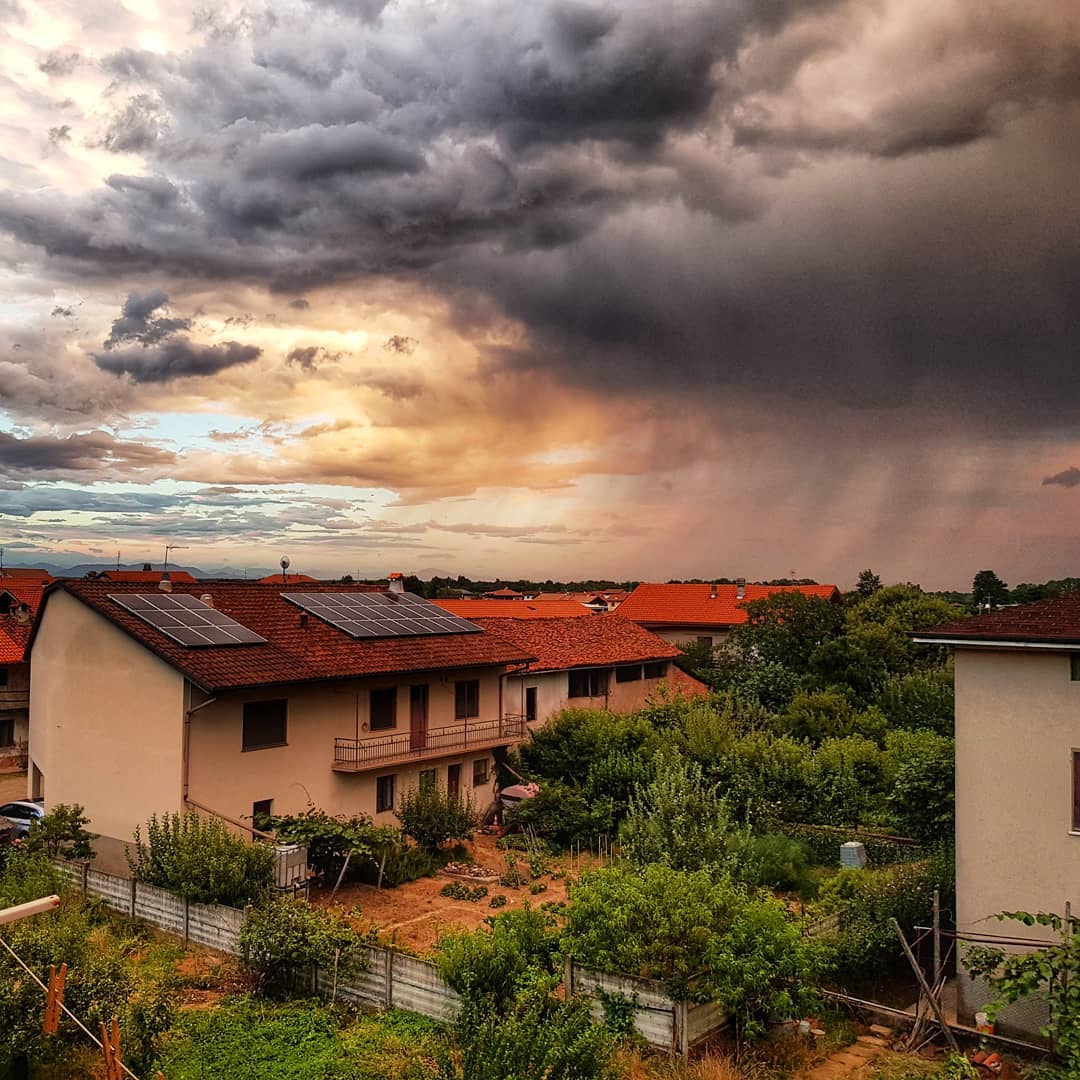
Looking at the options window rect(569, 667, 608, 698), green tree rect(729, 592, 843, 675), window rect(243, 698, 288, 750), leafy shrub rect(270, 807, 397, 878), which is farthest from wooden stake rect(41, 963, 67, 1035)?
green tree rect(729, 592, 843, 675)

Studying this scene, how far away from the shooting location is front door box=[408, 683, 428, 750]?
30.9 metres

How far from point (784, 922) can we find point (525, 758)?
1977 centimetres

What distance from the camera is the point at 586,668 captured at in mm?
40125

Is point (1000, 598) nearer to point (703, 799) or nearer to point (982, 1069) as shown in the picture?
point (703, 799)

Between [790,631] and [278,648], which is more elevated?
[278,648]

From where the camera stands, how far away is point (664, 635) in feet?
230

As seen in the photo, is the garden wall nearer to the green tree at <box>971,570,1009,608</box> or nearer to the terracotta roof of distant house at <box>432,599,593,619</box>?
the terracotta roof of distant house at <box>432,599,593,619</box>

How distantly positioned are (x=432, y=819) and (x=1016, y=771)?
15.8 meters

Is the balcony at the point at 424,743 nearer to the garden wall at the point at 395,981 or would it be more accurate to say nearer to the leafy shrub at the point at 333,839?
the leafy shrub at the point at 333,839

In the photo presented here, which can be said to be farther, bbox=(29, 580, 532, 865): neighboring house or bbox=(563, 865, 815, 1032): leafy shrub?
bbox=(29, 580, 532, 865): neighboring house

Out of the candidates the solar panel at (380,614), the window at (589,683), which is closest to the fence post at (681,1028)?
the solar panel at (380,614)

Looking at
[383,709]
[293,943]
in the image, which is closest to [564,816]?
[383,709]

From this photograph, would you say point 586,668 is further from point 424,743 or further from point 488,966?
point 488,966

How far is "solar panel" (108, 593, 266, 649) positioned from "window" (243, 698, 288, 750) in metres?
2.02
